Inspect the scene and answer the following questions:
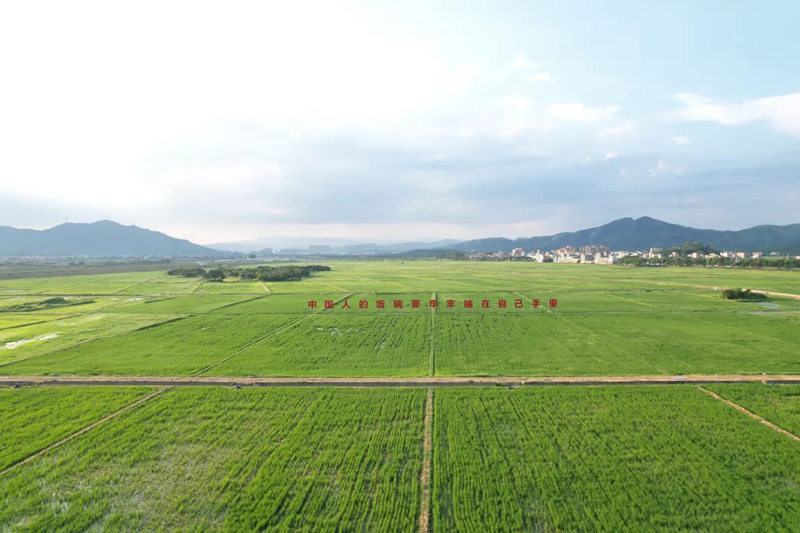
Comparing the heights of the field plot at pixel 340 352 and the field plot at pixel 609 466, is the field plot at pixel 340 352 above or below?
above

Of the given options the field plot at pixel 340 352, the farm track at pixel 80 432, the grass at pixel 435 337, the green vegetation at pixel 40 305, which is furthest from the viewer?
the green vegetation at pixel 40 305

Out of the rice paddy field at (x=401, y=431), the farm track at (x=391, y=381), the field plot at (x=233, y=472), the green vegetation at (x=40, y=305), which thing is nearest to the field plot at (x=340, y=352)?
the rice paddy field at (x=401, y=431)

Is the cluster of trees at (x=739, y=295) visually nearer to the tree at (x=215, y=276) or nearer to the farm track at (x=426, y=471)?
the farm track at (x=426, y=471)

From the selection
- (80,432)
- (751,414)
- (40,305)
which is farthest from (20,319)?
(751,414)

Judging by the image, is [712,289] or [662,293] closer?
[662,293]

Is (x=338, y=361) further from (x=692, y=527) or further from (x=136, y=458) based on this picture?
(x=692, y=527)

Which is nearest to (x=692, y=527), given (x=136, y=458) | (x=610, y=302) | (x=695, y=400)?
(x=695, y=400)
